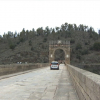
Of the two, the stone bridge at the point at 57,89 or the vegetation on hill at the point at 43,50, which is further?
the vegetation on hill at the point at 43,50

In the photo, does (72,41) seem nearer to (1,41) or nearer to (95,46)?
(95,46)

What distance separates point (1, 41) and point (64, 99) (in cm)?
14715

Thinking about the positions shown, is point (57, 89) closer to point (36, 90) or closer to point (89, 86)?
point (36, 90)

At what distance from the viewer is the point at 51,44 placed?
83.5m

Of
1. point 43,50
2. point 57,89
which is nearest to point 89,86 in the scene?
point 57,89

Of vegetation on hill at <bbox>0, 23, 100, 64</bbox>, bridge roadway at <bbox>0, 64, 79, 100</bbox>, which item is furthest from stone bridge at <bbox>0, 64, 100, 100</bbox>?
vegetation on hill at <bbox>0, 23, 100, 64</bbox>

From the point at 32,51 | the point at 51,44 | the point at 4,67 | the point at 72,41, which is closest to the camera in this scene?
the point at 4,67

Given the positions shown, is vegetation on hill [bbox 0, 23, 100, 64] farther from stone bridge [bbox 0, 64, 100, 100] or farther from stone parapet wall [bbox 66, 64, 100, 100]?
stone parapet wall [bbox 66, 64, 100, 100]

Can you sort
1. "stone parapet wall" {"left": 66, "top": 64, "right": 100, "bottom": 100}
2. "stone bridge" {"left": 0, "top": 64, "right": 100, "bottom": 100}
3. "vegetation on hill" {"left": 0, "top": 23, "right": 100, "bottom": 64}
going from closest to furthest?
"stone parapet wall" {"left": 66, "top": 64, "right": 100, "bottom": 100}
"stone bridge" {"left": 0, "top": 64, "right": 100, "bottom": 100}
"vegetation on hill" {"left": 0, "top": 23, "right": 100, "bottom": 64}

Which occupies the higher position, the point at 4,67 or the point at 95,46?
the point at 95,46

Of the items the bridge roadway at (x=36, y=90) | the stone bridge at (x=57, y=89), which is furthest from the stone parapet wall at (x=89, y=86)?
the bridge roadway at (x=36, y=90)

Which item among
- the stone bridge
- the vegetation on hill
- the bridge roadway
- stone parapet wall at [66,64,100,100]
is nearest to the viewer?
stone parapet wall at [66,64,100,100]

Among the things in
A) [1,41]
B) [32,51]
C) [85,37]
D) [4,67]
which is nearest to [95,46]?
[85,37]

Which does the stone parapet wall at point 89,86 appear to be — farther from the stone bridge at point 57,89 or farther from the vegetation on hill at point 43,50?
the vegetation on hill at point 43,50
